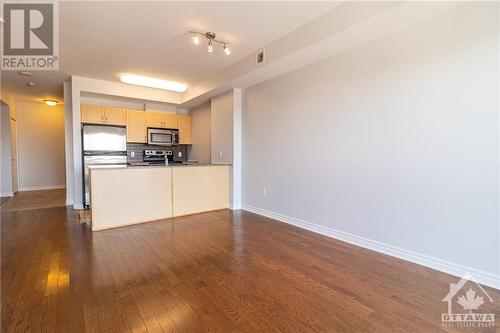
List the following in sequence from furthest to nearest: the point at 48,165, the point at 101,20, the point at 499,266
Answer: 1. the point at 48,165
2. the point at 101,20
3. the point at 499,266

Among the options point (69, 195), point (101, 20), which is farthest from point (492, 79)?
point (69, 195)

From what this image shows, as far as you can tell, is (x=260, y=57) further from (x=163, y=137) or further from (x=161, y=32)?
(x=163, y=137)

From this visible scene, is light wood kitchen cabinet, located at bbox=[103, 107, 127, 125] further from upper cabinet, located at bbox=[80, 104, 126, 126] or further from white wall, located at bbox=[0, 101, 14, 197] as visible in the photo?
white wall, located at bbox=[0, 101, 14, 197]

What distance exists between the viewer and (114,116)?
5520mm

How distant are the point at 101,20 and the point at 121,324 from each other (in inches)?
120

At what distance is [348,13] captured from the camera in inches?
97.1

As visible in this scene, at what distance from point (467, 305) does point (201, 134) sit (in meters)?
5.60

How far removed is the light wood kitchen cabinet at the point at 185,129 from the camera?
21.4 feet

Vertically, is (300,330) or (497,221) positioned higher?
(497,221)

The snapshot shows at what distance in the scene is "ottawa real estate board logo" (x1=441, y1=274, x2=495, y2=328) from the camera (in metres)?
1.66

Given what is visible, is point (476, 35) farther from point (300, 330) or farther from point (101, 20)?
point (101, 20)

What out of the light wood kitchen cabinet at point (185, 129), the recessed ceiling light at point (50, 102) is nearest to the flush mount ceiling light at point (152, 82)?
the light wood kitchen cabinet at point (185, 129)

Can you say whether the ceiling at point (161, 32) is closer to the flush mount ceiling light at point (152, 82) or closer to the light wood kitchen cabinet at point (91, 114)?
the flush mount ceiling light at point (152, 82)

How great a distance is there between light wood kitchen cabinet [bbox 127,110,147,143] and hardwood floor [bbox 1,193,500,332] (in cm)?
289
